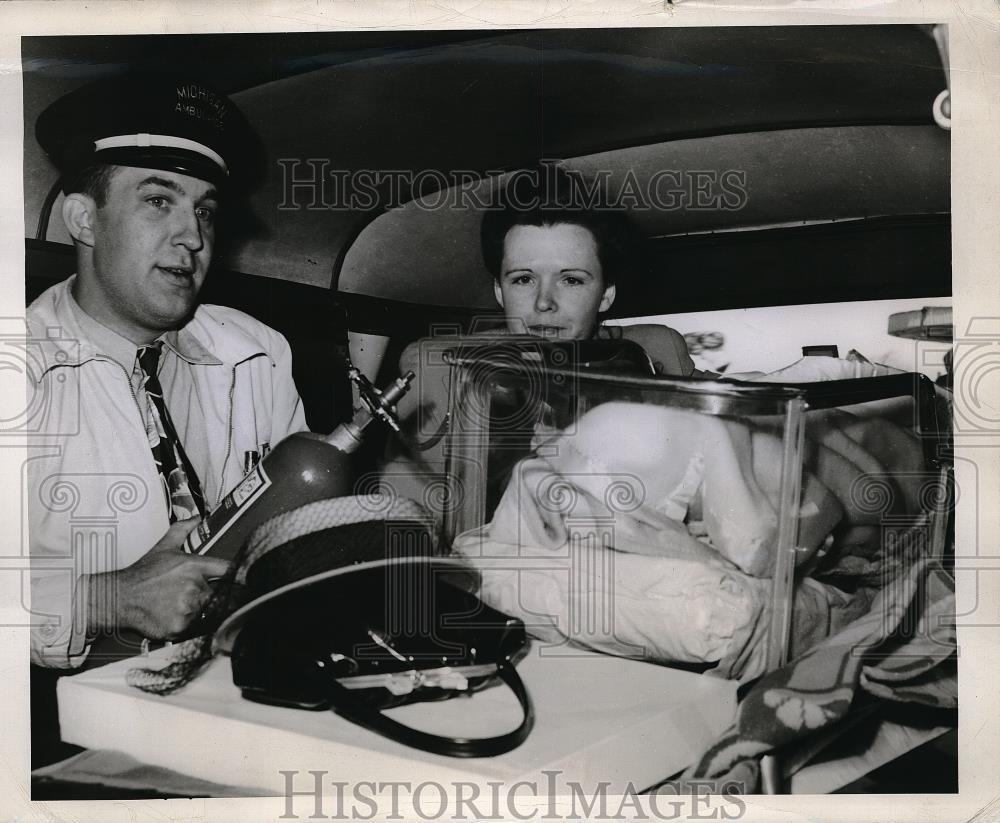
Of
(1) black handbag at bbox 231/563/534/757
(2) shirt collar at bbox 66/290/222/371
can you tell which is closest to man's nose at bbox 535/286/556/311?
(1) black handbag at bbox 231/563/534/757

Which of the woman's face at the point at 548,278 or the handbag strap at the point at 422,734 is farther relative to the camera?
the woman's face at the point at 548,278

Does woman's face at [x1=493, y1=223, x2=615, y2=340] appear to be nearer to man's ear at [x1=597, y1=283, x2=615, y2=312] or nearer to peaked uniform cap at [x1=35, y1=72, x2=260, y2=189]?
man's ear at [x1=597, y1=283, x2=615, y2=312]

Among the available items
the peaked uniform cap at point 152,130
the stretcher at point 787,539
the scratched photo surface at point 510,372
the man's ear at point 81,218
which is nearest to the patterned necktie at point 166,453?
the scratched photo surface at point 510,372

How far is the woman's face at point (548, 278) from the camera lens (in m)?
1.53

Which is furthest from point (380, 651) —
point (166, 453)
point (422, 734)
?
point (166, 453)

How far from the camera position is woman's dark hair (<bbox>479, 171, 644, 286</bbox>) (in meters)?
1.54

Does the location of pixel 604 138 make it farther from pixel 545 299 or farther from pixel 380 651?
pixel 380 651

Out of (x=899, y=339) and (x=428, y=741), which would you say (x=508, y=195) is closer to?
(x=899, y=339)

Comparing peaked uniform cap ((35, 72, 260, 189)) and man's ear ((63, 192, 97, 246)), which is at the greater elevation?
peaked uniform cap ((35, 72, 260, 189))

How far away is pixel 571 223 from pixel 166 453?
762 mm

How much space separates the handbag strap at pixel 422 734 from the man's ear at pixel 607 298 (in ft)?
2.04

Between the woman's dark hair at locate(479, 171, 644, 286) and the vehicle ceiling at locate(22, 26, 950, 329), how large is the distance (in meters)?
0.03

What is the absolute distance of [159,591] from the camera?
151cm

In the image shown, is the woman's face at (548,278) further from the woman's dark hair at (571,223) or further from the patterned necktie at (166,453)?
the patterned necktie at (166,453)
